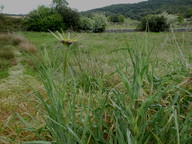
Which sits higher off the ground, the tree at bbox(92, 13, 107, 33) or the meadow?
the tree at bbox(92, 13, 107, 33)

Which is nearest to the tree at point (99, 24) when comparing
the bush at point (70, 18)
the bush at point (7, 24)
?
the bush at point (70, 18)

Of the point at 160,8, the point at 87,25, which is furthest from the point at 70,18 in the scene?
the point at 160,8

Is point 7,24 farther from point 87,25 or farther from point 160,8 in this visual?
point 160,8

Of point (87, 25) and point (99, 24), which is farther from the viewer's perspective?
point (99, 24)

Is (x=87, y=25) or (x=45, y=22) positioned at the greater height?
(x=45, y=22)

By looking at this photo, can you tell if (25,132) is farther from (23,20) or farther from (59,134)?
(23,20)

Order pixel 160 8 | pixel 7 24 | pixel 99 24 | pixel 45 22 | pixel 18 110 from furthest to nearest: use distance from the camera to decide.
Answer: pixel 160 8 < pixel 45 22 < pixel 99 24 < pixel 7 24 < pixel 18 110

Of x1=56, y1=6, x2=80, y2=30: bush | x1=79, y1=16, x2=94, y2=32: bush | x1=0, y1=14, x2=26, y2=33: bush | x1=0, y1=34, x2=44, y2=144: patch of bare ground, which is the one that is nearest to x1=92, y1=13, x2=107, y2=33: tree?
x1=79, y1=16, x2=94, y2=32: bush

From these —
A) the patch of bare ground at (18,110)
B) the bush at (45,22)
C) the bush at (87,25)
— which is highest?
the bush at (45,22)

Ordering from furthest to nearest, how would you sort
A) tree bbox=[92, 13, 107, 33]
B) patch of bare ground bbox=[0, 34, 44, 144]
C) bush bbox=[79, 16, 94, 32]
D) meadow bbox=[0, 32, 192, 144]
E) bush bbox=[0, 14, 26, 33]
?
bush bbox=[0, 14, 26, 33] < tree bbox=[92, 13, 107, 33] < bush bbox=[79, 16, 94, 32] < patch of bare ground bbox=[0, 34, 44, 144] < meadow bbox=[0, 32, 192, 144]

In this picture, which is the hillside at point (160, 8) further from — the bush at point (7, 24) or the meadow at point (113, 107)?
the meadow at point (113, 107)

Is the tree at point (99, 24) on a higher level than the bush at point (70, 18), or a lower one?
lower

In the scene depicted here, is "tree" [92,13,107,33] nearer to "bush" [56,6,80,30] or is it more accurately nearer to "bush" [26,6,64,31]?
"bush" [56,6,80,30]

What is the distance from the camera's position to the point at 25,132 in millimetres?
1247
